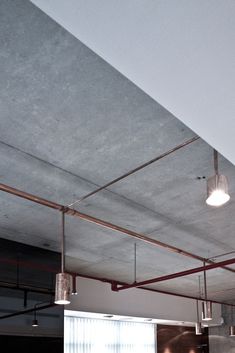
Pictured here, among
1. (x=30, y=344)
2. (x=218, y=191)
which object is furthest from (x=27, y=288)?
(x=218, y=191)

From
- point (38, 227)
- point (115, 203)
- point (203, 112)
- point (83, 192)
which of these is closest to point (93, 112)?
point (203, 112)

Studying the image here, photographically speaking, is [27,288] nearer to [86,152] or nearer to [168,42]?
[86,152]

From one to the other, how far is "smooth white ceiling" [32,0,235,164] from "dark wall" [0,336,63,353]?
4.51m

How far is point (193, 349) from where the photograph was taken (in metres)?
10.9

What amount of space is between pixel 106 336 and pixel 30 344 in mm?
3208

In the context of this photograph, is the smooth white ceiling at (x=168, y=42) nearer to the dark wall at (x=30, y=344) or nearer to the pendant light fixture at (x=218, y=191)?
the pendant light fixture at (x=218, y=191)

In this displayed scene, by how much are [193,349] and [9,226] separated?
760 cm

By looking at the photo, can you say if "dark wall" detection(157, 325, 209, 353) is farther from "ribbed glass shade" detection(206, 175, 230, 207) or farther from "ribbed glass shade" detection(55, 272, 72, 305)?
"ribbed glass shade" detection(206, 175, 230, 207)

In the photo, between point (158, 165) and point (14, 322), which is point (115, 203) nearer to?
point (158, 165)

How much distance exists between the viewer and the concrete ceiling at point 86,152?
2484 mm

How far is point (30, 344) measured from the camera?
5.78 m

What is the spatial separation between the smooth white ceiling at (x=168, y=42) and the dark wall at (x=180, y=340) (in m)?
8.94

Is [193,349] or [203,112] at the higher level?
[203,112]

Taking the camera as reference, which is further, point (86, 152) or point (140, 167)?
point (140, 167)
